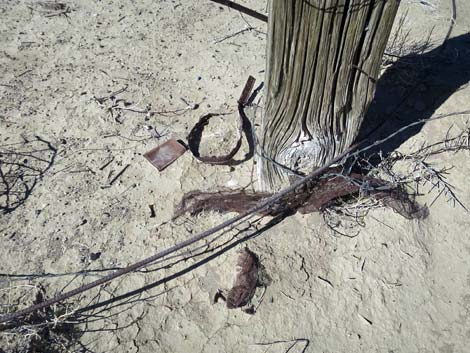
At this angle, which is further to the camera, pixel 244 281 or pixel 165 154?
pixel 165 154

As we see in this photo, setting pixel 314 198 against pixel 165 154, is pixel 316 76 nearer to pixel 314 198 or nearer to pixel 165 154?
pixel 314 198

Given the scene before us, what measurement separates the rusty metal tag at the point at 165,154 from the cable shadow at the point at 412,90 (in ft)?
4.85

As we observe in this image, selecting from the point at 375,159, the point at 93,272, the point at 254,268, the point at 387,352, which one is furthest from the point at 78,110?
the point at 387,352

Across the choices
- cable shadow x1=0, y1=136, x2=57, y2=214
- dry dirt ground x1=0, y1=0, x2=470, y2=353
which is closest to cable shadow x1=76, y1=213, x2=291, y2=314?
dry dirt ground x1=0, y1=0, x2=470, y2=353

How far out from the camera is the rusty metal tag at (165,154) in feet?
10.3

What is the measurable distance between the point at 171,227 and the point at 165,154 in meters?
0.66

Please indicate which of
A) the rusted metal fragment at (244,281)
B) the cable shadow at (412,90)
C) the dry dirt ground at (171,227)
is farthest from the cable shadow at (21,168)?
the cable shadow at (412,90)

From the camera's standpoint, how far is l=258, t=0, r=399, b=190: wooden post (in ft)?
6.45

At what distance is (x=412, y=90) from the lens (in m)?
3.54

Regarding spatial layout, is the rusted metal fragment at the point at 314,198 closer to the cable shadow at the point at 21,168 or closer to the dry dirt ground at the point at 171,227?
the dry dirt ground at the point at 171,227

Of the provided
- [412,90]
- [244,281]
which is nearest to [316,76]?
[244,281]

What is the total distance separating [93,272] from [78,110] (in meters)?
1.54

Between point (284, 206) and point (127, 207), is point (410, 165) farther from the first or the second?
point (127, 207)

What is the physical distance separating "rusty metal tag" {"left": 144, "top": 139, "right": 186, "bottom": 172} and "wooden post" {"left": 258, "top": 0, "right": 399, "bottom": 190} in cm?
76
